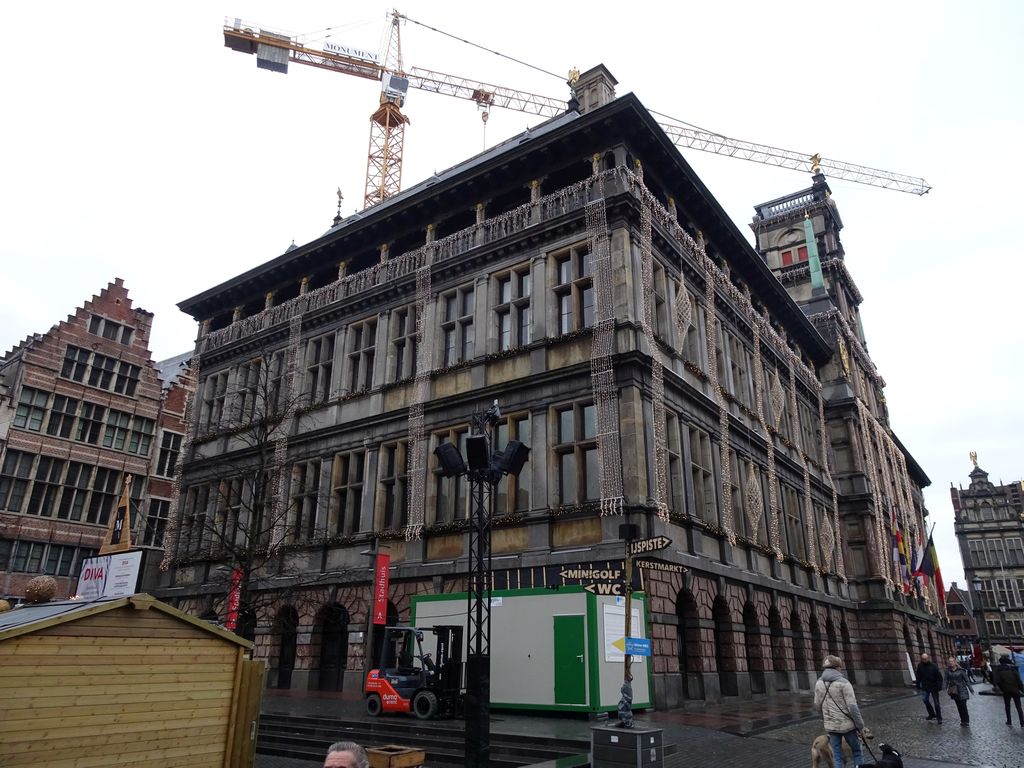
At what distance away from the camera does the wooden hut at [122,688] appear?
689 centimetres

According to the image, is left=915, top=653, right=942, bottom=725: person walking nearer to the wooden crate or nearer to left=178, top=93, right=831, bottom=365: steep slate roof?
the wooden crate

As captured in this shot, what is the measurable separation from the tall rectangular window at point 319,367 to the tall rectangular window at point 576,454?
12345 millimetres

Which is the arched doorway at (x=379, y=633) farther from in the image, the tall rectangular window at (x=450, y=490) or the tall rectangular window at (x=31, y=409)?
the tall rectangular window at (x=31, y=409)

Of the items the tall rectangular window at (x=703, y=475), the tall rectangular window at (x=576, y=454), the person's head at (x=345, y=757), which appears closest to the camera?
the person's head at (x=345, y=757)

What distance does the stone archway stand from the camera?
27.0 metres

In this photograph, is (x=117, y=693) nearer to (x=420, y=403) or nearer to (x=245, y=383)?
(x=420, y=403)

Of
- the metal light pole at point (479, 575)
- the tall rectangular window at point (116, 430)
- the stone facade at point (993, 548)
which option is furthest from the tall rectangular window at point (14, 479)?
the stone facade at point (993, 548)

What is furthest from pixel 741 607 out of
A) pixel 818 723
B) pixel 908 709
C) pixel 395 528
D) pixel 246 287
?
pixel 246 287

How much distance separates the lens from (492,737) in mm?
13875

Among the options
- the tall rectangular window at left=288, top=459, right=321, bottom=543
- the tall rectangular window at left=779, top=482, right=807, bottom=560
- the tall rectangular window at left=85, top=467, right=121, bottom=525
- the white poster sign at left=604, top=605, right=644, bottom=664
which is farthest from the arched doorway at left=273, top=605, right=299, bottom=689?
the tall rectangular window at left=779, top=482, right=807, bottom=560

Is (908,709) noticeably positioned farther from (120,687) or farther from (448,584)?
(120,687)

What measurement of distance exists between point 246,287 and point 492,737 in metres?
28.0

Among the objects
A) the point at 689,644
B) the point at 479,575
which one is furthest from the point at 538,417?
the point at 479,575

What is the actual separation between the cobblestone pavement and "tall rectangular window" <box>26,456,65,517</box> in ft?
121
